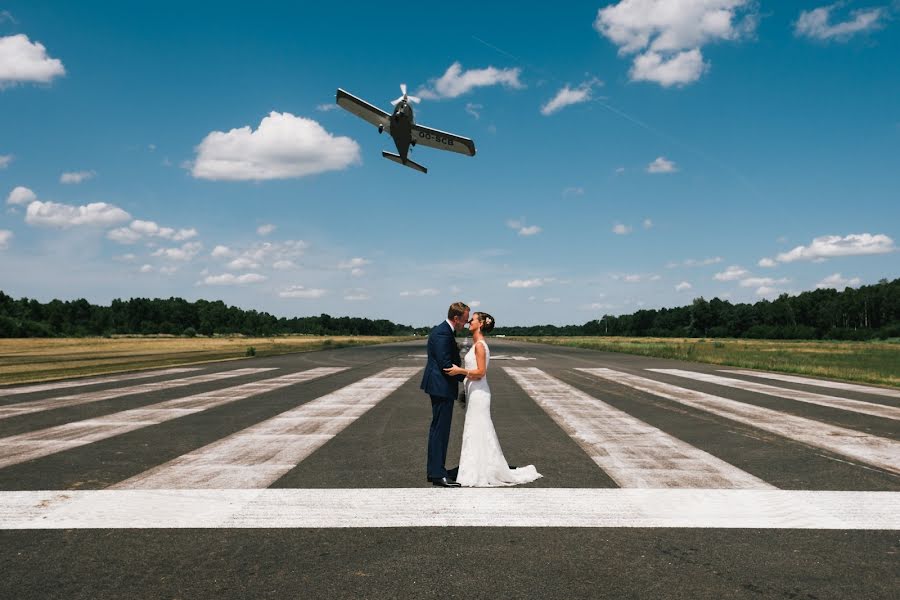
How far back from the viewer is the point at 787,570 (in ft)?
12.7

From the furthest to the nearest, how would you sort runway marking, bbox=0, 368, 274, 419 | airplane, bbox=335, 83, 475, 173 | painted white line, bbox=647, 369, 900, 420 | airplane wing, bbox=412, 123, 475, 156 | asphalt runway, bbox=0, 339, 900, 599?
airplane wing, bbox=412, 123, 475, 156 → airplane, bbox=335, 83, 475, 173 → runway marking, bbox=0, 368, 274, 419 → painted white line, bbox=647, 369, 900, 420 → asphalt runway, bbox=0, 339, 900, 599

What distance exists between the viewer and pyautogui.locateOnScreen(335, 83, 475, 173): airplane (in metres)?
29.1

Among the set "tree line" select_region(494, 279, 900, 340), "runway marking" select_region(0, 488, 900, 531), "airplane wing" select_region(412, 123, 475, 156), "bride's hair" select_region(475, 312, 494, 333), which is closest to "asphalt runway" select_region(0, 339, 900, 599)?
"runway marking" select_region(0, 488, 900, 531)

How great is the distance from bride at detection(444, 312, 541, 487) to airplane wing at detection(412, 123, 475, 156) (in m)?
28.2

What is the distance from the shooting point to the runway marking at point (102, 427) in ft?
25.7

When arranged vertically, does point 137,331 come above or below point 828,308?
below

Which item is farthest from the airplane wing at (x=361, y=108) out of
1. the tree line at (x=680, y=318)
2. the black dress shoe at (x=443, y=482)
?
the tree line at (x=680, y=318)

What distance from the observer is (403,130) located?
1179 inches

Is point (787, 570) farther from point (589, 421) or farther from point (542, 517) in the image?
point (589, 421)

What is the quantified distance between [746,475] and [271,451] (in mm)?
6095

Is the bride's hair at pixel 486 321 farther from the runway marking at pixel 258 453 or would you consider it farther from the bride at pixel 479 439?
the runway marking at pixel 258 453

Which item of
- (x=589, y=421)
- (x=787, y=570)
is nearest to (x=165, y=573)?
(x=787, y=570)

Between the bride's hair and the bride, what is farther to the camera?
the bride's hair

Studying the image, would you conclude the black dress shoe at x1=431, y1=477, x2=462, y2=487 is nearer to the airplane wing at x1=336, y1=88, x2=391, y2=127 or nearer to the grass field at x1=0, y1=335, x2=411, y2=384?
the grass field at x1=0, y1=335, x2=411, y2=384
